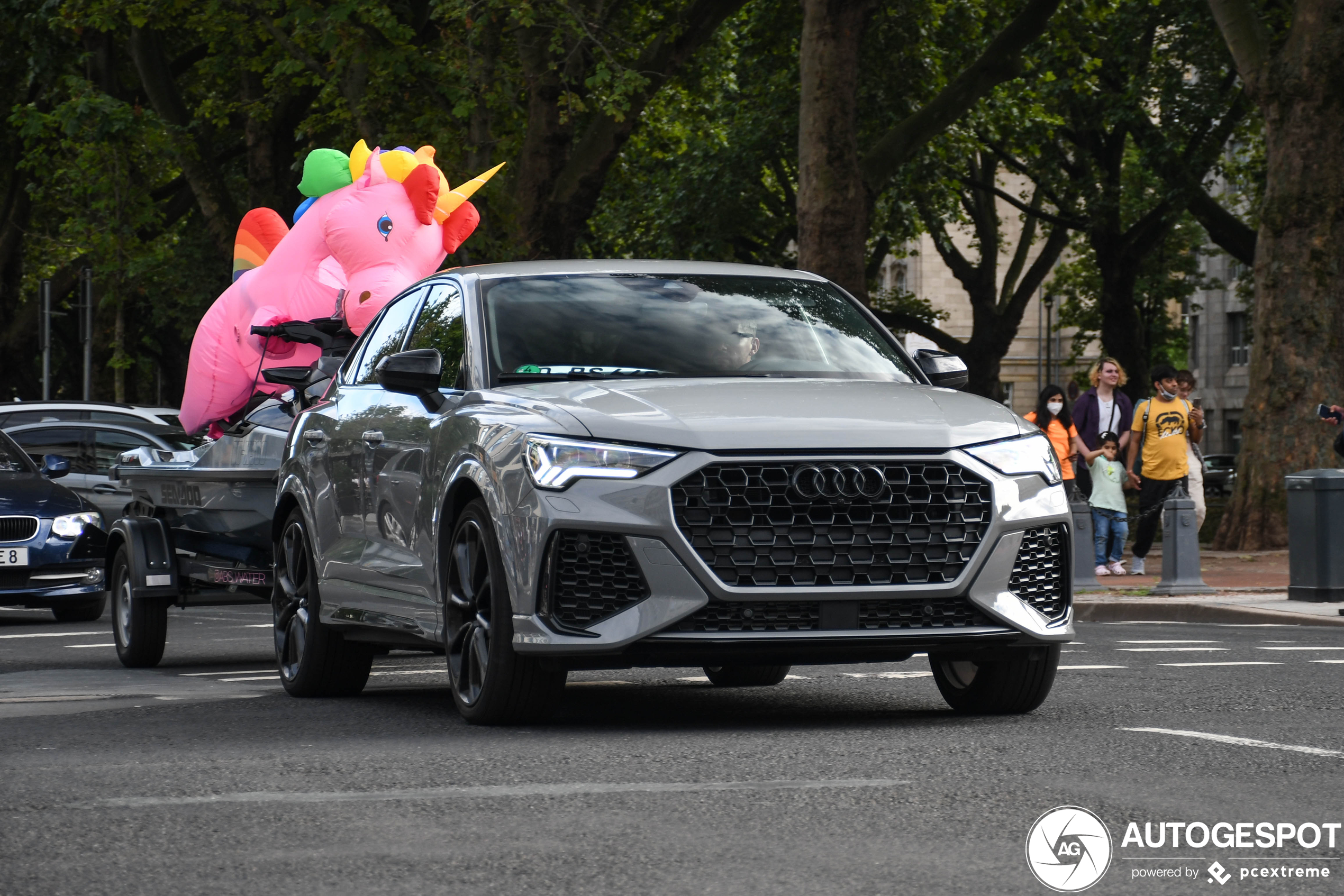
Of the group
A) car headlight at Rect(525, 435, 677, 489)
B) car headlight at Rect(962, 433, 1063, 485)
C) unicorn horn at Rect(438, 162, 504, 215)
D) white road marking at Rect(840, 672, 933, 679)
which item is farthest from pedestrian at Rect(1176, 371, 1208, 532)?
car headlight at Rect(525, 435, 677, 489)

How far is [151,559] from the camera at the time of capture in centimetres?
1158

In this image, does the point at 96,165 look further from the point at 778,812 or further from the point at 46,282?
the point at 778,812

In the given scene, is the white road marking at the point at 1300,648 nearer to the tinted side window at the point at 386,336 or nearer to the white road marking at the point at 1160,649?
the white road marking at the point at 1160,649

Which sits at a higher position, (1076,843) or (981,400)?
(981,400)

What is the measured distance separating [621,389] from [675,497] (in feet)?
2.31

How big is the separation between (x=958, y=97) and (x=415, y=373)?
18809 millimetres

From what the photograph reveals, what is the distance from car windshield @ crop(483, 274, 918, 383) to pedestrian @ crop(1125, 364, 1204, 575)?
10.9 metres

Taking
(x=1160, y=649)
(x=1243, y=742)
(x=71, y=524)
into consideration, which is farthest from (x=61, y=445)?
(x=1243, y=742)

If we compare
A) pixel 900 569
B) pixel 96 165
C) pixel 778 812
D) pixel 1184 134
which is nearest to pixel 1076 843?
pixel 778 812

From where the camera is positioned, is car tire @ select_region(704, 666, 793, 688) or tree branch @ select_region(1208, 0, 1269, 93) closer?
car tire @ select_region(704, 666, 793, 688)

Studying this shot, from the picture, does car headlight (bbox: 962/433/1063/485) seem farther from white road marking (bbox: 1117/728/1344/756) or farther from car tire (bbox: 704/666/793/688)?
car tire (bbox: 704/666/793/688)

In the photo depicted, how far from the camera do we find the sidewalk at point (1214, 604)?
15109mm

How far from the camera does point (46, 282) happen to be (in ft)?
100

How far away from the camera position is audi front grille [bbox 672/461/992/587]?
7.08 metres
